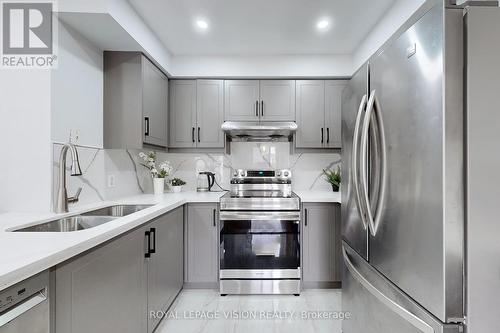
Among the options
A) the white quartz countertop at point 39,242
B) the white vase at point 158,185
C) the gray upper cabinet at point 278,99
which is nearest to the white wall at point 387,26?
the gray upper cabinet at point 278,99

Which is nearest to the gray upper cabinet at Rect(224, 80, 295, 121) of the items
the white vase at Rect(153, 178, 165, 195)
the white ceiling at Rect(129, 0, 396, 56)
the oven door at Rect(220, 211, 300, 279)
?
the white ceiling at Rect(129, 0, 396, 56)

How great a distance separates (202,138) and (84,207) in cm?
143

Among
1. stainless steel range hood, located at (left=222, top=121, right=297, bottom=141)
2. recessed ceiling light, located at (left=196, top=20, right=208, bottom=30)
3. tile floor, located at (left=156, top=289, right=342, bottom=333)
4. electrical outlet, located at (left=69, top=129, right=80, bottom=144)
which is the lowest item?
tile floor, located at (left=156, top=289, right=342, bottom=333)

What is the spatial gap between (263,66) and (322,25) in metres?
0.79

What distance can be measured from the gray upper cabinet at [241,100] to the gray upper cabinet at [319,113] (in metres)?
0.48

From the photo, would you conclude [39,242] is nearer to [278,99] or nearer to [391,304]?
[391,304]

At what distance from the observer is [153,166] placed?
3.06 metres

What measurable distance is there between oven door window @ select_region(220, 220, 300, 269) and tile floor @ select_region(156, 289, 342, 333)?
0.95ft

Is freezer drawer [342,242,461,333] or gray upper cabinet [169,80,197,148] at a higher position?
gray upper cabinet [169,80,197,148]

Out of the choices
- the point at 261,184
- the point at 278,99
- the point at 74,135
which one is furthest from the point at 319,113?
the point at 74,135

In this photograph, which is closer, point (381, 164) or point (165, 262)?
point (381, 164)

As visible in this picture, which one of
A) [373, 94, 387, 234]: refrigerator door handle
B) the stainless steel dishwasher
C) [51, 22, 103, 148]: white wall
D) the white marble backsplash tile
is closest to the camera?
the stainless steel dishwasher

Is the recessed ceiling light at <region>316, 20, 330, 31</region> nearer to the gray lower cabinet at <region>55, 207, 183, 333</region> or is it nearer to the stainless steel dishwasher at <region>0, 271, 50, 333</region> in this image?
the gray lower cabinet at <region>55, 207, 183, 333</region>

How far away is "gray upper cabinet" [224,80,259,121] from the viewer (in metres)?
3.03
